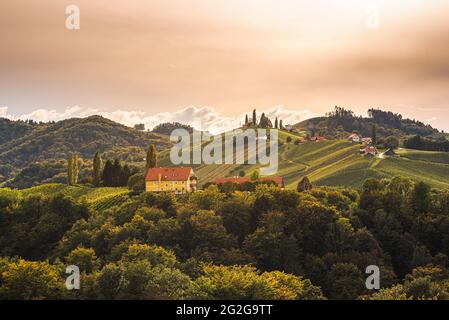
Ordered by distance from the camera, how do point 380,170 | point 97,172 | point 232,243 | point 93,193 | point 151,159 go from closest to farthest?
1. point 232,243
2. point 93,193
3. point 151,159
4. point 97,172
5. point 380,170

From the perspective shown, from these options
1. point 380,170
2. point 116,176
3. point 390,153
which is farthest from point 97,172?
point 390,153

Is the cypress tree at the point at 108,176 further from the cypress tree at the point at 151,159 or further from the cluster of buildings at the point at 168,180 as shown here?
the cluster of buildings at the point at 168,180

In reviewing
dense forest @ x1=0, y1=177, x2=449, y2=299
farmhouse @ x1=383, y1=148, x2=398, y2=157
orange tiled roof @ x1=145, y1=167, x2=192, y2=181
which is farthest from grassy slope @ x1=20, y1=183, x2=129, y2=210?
farmhouse @ x1=383, y1=148, x2=398, y2=157

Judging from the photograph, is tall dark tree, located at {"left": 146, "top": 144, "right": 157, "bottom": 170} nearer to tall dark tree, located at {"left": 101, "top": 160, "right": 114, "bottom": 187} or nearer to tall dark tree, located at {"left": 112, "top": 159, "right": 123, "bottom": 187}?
tall dark tree, located at {"left": 112, "top": 159, "right": 123, "bottom": 187}

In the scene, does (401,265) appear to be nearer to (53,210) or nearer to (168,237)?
(168,237)

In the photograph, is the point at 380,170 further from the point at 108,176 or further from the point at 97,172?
the point at 97,172

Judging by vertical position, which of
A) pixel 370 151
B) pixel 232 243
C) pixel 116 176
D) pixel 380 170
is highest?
pixel 370 151

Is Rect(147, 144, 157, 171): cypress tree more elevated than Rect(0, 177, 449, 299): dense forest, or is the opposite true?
Rect(147, 144, 157, 171): cypress tree
